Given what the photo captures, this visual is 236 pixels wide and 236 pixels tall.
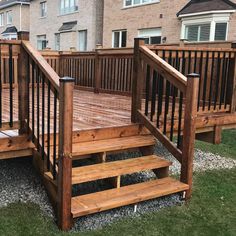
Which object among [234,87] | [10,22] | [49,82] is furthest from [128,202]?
[10,22]

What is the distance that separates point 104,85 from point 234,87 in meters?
3.83

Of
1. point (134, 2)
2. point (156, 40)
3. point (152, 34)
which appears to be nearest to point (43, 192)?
point (156, 40)

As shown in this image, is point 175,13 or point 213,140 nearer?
point 213,140

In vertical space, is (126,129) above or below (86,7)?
below

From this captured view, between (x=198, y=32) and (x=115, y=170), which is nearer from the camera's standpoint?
(x=115, y=170)

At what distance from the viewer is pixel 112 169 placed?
14.3 feet

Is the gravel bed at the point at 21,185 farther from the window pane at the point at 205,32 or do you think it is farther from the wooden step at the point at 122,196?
the window pane at the point at 205,32

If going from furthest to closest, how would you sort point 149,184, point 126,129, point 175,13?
point 175,13 < point 126,129 < point 149,184

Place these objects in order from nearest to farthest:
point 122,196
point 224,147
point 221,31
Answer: point 122,196
point 224,147
point 221,31

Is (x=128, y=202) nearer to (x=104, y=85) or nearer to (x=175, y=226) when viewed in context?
(x=175, y=226)

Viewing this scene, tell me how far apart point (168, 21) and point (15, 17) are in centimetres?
2187

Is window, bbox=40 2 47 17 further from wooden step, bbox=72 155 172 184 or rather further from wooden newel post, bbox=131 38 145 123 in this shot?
wooden step, bbox=72 155 172 184

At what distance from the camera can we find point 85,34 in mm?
25141

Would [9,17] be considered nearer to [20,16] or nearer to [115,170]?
[20,16]
